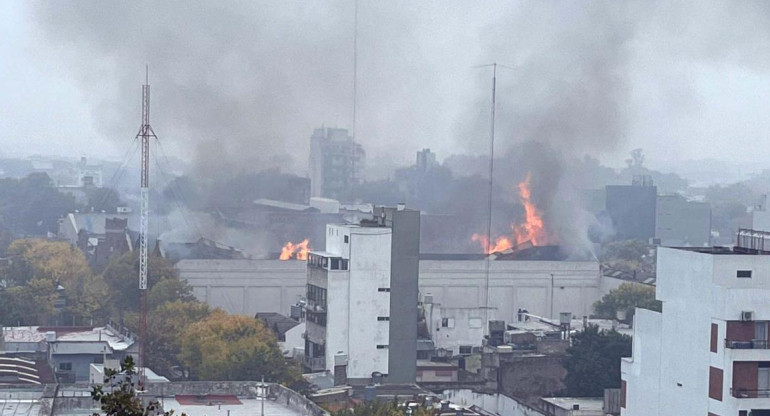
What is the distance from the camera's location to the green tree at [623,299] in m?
29.5

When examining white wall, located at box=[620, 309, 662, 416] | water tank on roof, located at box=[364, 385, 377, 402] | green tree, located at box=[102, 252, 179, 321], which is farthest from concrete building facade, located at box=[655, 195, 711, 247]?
white wall, located at box=[620, 309, 662, 416]

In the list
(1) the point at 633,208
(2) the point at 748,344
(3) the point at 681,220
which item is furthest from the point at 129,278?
(3) the point at 681,220

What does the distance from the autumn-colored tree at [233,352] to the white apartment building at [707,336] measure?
23.8 ft

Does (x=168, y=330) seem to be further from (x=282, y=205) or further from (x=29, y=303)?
(x=282, y=205)

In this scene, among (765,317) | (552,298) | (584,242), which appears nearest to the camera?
(765,317)

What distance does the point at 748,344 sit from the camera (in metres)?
12.4

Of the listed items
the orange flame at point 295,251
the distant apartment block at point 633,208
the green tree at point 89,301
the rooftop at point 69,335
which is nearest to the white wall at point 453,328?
the rooftop at point 69,335

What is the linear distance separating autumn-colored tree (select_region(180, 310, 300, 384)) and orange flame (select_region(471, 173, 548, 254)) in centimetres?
1421

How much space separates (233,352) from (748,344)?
33.0 feet

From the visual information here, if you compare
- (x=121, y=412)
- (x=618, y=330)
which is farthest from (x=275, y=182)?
(x=121, y=412)

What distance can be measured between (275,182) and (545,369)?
83.6ft

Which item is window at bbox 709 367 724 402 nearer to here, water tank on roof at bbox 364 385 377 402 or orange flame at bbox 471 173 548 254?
water tank on roof at bbox 364 385 377 402

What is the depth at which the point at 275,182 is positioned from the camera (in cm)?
4700

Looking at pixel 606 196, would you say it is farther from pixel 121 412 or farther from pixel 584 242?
pixel 121 412
